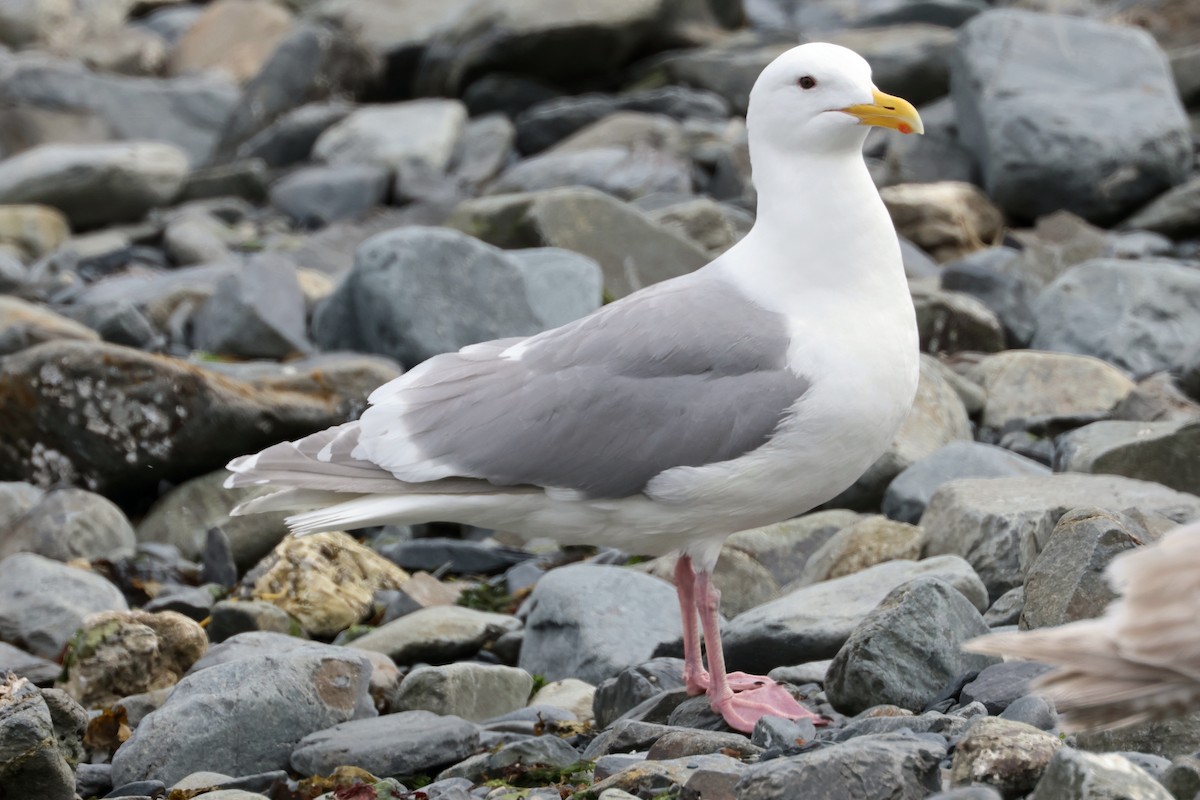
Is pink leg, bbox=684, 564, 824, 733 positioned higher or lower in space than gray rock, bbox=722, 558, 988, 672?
higher

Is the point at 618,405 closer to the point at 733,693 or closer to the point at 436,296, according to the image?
the point at 733,693

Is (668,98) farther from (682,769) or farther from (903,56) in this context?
(682,769)

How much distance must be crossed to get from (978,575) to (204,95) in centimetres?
1411

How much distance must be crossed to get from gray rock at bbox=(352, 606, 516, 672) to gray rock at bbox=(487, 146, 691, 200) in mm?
6966

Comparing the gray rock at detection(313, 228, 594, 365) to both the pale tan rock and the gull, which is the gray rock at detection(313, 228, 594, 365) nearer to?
the pale tan rock

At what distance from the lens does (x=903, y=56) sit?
50.6 feet

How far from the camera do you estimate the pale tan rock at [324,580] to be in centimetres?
698

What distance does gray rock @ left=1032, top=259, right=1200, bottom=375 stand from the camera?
9727 millimetres

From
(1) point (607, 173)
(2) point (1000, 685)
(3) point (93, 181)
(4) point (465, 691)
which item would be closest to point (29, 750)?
(4) point (465, 691)

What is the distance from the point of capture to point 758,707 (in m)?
5.10

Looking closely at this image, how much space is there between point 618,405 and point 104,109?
1379 centimetres

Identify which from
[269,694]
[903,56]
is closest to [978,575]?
[269,694]

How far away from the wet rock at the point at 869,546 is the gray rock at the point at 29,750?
3.18 meters

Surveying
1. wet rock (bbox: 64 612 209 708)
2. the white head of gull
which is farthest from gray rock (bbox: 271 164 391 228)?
the white head of gull
